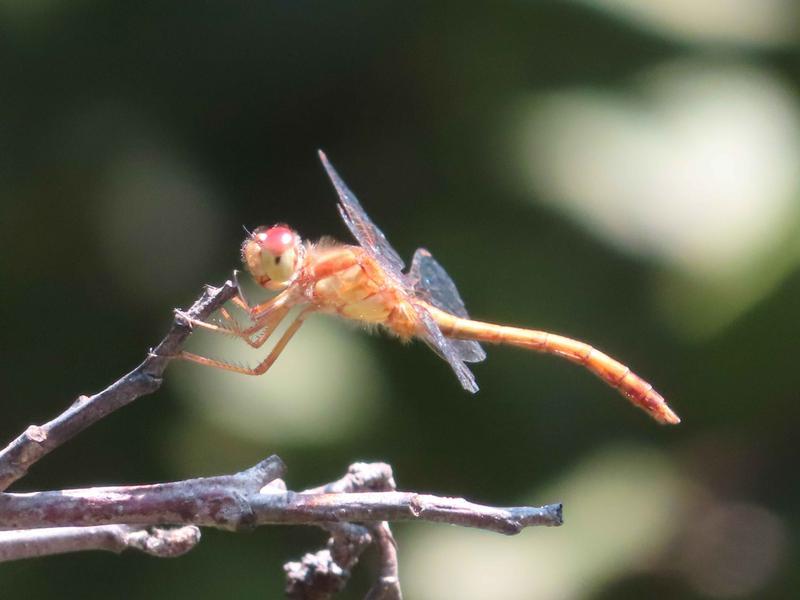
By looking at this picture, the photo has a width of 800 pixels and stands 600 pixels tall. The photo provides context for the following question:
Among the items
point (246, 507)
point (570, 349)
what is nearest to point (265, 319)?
point (570, 349)

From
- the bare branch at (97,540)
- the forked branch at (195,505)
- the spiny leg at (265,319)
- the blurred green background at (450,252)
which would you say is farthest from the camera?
the blurred green background at (450,252)

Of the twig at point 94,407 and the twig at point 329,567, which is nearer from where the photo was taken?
the twig at point 94,407

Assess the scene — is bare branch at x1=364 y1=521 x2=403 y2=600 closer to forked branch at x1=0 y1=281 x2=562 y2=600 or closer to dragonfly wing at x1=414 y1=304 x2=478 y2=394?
forked branch at x1=0 y1=281 x2=562 y2=600

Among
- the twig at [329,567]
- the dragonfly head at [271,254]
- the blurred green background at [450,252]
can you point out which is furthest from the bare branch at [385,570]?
the blurred green background at [450,252]

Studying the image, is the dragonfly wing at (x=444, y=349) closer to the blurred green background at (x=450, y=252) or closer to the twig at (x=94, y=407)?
the twig at (x=94, y=407)

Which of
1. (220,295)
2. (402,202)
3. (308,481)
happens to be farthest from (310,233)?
(220,295)

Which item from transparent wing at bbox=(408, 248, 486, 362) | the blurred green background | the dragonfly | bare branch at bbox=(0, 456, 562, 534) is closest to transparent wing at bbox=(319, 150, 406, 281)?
the dragonfly
